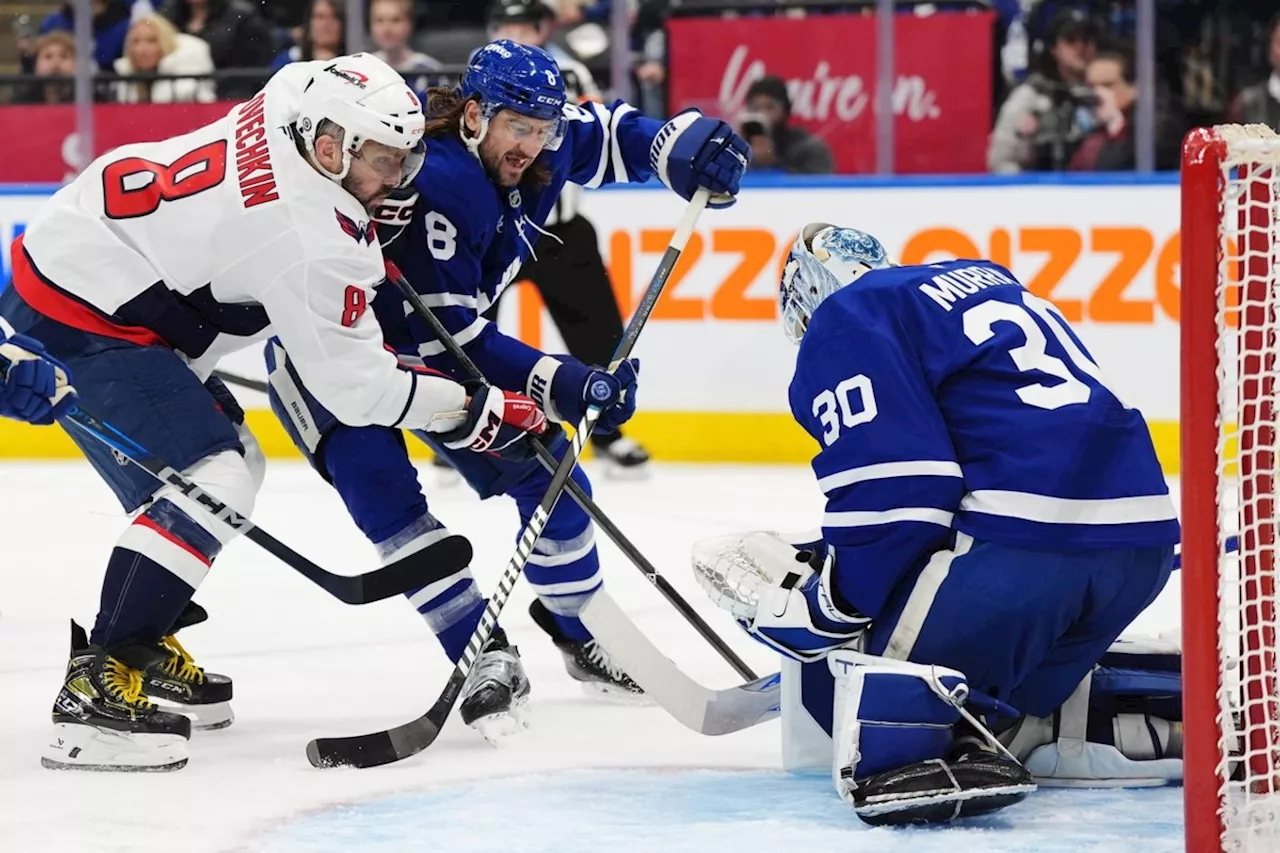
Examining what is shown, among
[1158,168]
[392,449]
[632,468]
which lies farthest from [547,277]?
[392,449]

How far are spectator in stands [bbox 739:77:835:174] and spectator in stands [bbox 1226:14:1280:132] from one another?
1.14 m

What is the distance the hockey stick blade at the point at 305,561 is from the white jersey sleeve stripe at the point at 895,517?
0.78 meters

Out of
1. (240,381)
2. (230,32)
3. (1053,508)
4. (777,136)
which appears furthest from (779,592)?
(230,32)

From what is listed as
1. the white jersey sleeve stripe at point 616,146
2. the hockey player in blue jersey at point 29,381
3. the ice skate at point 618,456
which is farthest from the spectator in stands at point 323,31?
the hockey player in blue jersey at point 29,381

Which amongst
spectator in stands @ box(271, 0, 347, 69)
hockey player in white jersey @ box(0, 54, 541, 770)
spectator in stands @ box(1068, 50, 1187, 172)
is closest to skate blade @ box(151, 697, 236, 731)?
hockey player in white jersey @ box(0, 54, 541, 770)

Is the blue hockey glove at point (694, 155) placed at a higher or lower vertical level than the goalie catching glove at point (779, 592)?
higher

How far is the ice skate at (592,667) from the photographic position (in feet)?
10.3

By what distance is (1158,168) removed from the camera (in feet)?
18.3

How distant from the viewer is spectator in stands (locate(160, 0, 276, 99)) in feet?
19.1

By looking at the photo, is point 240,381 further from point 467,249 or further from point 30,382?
point 30,382

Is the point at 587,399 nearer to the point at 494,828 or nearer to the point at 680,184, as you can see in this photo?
the point at 680,184

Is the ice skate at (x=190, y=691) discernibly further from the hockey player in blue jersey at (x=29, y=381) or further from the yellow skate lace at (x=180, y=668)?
the hockey player in blue jersey at (x=29, y=381)

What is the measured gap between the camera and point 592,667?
3.22 m

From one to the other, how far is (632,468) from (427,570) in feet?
8.68
